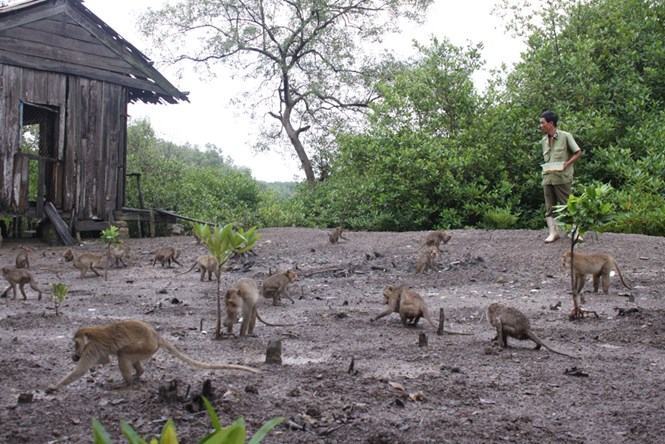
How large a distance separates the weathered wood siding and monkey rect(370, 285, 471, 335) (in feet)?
39.1

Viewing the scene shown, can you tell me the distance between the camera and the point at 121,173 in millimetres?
19250

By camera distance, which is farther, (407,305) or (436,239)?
(436,239)

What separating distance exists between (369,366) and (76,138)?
46.7ft

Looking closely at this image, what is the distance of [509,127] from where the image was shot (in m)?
19.4

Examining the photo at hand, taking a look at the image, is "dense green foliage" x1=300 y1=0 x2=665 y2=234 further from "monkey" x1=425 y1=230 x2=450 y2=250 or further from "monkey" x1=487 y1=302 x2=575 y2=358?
"monkey" x1=487 y1=302 x2=575 y2=358

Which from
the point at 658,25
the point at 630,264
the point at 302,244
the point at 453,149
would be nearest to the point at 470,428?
the point at 630,264

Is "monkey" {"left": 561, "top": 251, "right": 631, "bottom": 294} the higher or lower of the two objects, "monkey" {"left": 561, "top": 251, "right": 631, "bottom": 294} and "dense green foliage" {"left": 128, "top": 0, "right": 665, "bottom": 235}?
the lower

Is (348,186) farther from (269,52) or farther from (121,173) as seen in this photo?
(269,52)

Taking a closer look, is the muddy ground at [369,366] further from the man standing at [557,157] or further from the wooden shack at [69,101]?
the wooden shack at [69,101]

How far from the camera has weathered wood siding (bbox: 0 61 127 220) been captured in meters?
16.4

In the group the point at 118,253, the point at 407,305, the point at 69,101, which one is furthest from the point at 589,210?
the point at 69,101

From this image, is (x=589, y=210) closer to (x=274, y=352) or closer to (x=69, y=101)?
(x=274, y=352)

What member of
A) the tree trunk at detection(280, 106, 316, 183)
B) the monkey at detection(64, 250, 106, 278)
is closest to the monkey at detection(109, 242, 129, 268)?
the monkey at detection(64, 250, 106, 278)

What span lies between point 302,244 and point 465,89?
7.33 m
